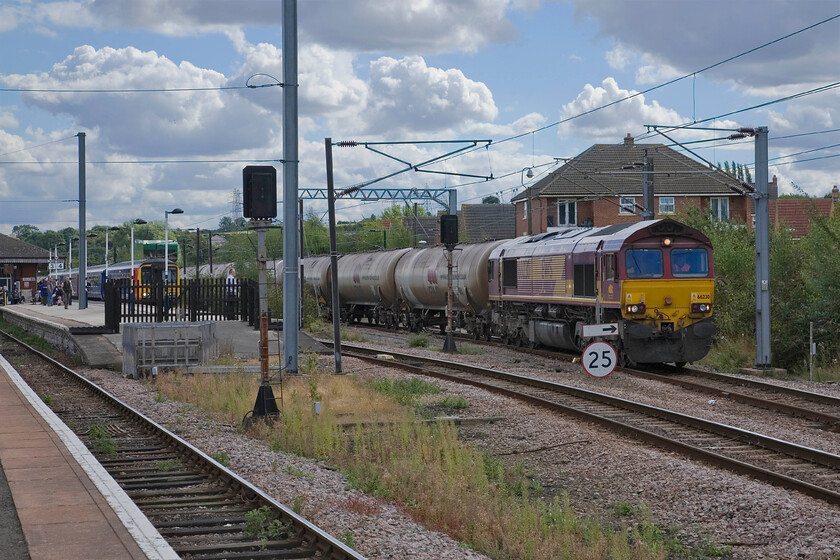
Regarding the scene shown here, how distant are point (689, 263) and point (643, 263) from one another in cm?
122

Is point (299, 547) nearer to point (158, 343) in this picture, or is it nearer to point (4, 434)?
point (4, 434)

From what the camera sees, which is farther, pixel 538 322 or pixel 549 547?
pixel 538 322

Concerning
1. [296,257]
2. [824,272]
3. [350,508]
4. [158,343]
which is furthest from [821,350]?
[350,508]

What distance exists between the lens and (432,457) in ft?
39.0

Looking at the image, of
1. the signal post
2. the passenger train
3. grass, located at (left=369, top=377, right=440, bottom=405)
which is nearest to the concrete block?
grass, located at (left=369, top=377, right=440, bottom=405)

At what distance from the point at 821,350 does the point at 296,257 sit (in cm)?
1357

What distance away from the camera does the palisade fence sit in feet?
94.4

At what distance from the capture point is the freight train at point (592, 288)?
71.3ft

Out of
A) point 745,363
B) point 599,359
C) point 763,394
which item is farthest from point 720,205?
point 599,359

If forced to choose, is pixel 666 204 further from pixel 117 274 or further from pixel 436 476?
pixel 436 476

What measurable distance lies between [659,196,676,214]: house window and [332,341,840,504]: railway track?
1710 inches

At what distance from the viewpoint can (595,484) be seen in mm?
11086

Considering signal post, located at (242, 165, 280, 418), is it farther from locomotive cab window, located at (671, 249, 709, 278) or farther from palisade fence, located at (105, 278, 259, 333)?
palisade fence, located at (105, 278, 259, 333)

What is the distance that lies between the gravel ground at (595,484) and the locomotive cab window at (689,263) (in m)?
5.01
